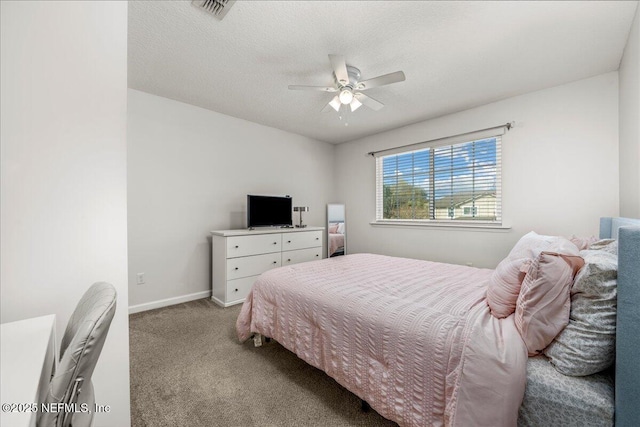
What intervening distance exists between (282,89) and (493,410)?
302 cm

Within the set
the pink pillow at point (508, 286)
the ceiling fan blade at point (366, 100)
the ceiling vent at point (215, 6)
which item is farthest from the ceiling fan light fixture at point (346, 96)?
the pink pillow at point (508, 286)

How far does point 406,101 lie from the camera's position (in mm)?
3113

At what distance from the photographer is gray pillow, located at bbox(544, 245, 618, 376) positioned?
946mm

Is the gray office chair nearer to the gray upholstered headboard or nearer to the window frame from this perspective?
the gray upholstered headboard

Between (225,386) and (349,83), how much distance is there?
258 cm

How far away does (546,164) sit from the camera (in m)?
2.82

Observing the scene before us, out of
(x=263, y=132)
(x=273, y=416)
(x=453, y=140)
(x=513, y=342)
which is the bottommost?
(x=273, y=416)

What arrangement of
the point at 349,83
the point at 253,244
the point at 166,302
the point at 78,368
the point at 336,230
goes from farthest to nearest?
the point at 336,230 < the point at 253,244 < the point at 166,302 < the point at 349,83 < the point at 78,368

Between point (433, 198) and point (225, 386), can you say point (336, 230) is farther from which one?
point (225, 386)

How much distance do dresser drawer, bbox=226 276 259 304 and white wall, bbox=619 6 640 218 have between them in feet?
11.8

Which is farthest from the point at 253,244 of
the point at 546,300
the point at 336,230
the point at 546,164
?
the point at 546,164

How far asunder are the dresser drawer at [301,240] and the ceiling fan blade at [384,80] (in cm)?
227

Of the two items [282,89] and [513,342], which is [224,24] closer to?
[282,89]

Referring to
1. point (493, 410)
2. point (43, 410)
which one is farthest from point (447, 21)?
point (43, 410)
